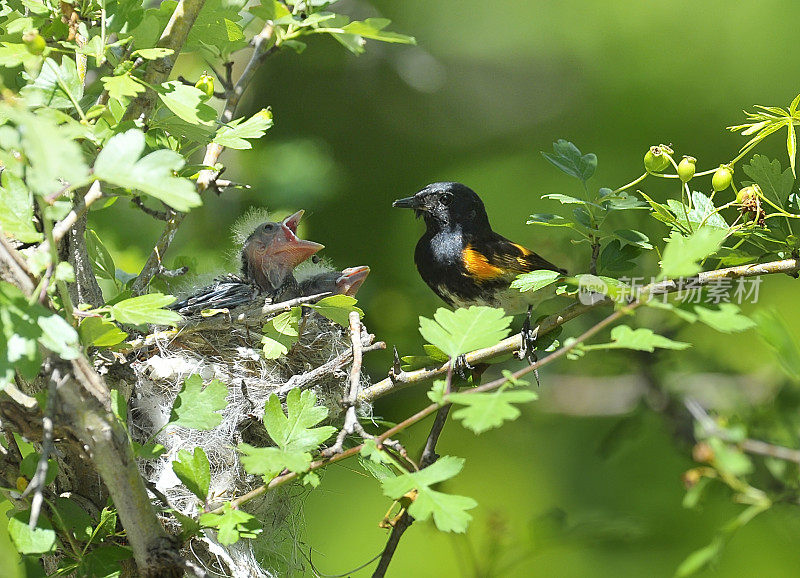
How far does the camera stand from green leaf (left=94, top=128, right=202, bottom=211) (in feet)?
2.30

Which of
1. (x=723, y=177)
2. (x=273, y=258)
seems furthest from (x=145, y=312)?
(x=273, y=258)

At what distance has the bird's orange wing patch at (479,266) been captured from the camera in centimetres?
175

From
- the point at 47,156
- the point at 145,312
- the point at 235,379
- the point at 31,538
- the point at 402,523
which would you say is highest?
the point at 47,156

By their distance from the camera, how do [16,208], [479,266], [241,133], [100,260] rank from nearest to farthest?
1. [16,208]
2. [241,133]
3. [100,260]
4. [479,266]

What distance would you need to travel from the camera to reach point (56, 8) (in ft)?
3.73

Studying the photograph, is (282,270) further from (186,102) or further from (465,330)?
(465,330)

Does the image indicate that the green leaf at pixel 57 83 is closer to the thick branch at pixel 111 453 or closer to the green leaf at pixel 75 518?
the thick branch at pixel 111 453

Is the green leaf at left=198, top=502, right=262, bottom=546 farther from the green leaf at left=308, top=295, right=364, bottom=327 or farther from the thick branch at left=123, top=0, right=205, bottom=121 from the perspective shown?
the thick branch at left=123, top=0, right=205, bottom=121

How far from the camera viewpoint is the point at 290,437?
917 mm

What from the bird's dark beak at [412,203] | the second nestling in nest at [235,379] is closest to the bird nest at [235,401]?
the second nestling in nest at [235,379]

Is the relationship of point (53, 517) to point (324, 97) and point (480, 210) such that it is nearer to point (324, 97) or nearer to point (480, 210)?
point (480, 210)

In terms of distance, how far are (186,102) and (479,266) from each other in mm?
914

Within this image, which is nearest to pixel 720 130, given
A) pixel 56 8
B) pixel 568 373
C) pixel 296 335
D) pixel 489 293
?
pixel 568 373

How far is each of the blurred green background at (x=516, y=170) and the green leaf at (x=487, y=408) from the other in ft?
4.13
